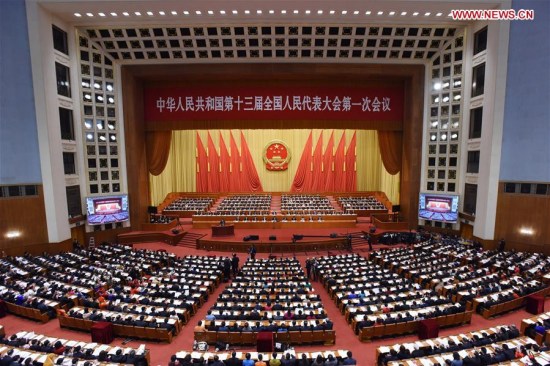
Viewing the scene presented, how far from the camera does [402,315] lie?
962 centimetres

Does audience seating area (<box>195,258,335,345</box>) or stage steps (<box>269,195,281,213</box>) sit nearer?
audience seating area (<box>195,258,335,345</box>)

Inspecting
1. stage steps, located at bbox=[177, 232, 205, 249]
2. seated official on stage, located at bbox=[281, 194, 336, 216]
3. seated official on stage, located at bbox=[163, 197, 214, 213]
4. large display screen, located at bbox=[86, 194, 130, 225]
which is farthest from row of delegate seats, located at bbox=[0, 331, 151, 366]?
seated official on stage, located at bbox=[163, 197, 214, 213]

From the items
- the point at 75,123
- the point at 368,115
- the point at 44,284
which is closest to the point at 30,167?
the point at 75,123

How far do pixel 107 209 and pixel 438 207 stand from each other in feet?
75.7

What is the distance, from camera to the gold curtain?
33531 millimetres

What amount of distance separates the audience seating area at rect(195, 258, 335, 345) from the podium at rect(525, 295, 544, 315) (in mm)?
7221

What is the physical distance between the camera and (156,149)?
2556 cm

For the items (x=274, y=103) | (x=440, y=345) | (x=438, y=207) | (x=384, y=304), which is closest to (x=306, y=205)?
(x=274, y=103)

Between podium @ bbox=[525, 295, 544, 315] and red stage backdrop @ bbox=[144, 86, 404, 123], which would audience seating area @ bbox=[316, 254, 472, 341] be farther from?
red stage backdrop @ bbox=[144, 86, 404, 123]

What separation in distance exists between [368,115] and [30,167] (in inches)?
884

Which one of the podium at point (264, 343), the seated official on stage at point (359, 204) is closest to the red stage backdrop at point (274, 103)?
the seated official on stage at point (359, 204)

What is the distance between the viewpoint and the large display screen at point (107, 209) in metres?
21.2

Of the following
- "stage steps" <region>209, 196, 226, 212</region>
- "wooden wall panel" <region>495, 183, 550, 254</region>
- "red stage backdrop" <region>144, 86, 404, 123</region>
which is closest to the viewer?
"wooden wall panel" <region>495, 183, 550, 254</region>

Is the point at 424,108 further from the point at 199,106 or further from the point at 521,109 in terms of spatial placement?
the point at 199,106
